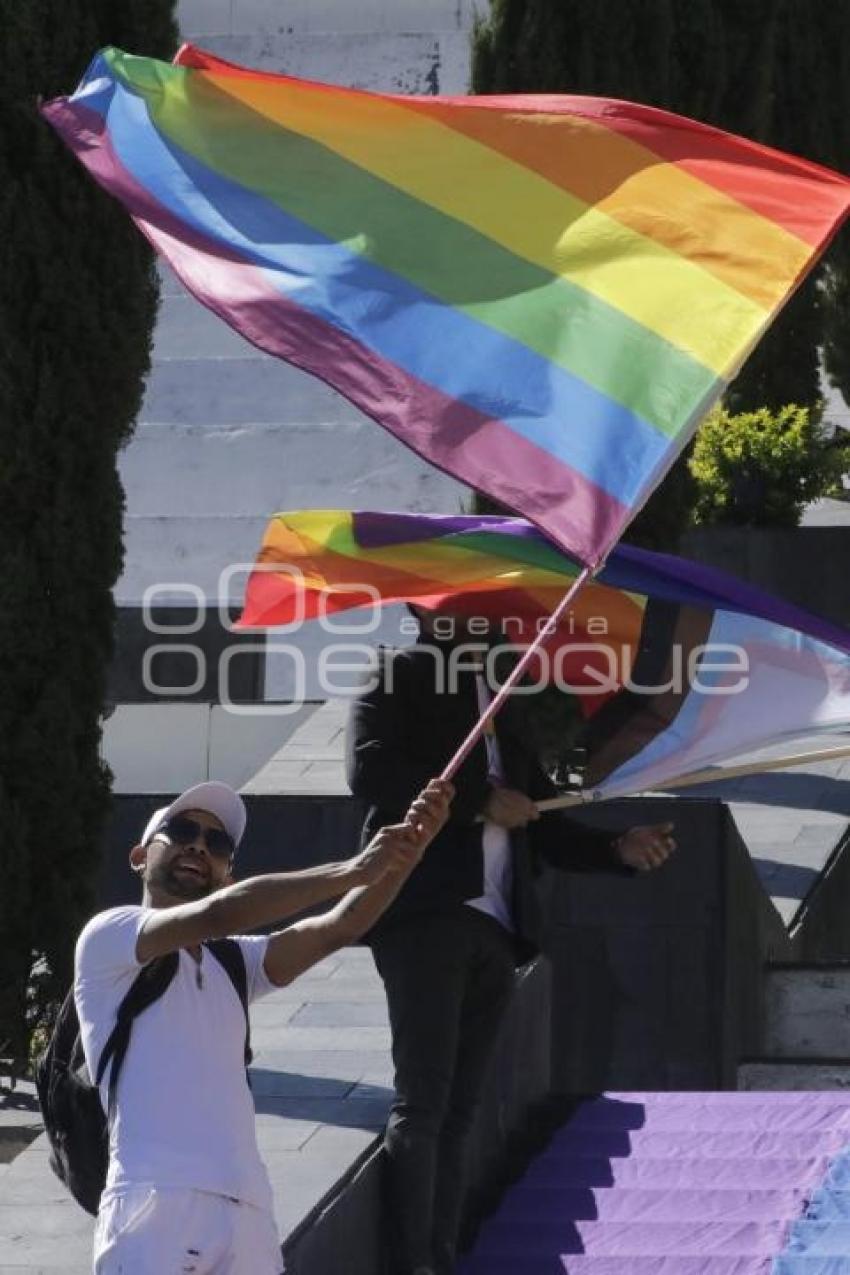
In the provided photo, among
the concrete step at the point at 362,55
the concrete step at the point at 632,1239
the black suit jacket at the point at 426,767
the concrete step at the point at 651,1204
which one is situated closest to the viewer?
the black suit jacket at the point at 426,767

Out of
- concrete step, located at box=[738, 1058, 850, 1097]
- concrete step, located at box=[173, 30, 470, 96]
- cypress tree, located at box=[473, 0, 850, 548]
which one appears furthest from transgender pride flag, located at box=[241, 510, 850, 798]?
concrete step, located at box=[173, 30, 470, 96]

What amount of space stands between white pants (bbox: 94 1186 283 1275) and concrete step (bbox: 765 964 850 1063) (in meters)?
5.62

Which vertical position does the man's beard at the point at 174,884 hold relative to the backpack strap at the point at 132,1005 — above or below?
above

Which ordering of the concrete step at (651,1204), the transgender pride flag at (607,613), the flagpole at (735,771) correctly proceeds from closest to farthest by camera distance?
the flagpole at (735,771)
the transgender pride flag at (607,613)
the concrete step at (651,1204)

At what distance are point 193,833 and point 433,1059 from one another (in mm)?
1343

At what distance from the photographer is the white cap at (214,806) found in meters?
4.95

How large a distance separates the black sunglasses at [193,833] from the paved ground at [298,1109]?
33.9 inches

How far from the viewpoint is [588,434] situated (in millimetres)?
5688

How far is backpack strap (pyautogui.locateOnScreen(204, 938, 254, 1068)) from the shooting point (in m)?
4.99

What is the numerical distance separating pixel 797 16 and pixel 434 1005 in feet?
46.7

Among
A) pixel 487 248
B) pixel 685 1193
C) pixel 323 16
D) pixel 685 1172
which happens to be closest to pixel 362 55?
pixel 323 16

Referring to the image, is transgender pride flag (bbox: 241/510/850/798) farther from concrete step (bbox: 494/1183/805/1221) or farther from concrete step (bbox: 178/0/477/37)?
concrete step (bbox: 178/0/477/37)

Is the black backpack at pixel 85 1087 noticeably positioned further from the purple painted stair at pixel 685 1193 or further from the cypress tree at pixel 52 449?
the cypress tree at pixel 52 449

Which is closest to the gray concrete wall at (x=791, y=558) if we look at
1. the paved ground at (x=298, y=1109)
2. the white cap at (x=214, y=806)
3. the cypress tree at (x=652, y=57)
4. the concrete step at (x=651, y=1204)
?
the cypress tree at (x=652, y=57)
